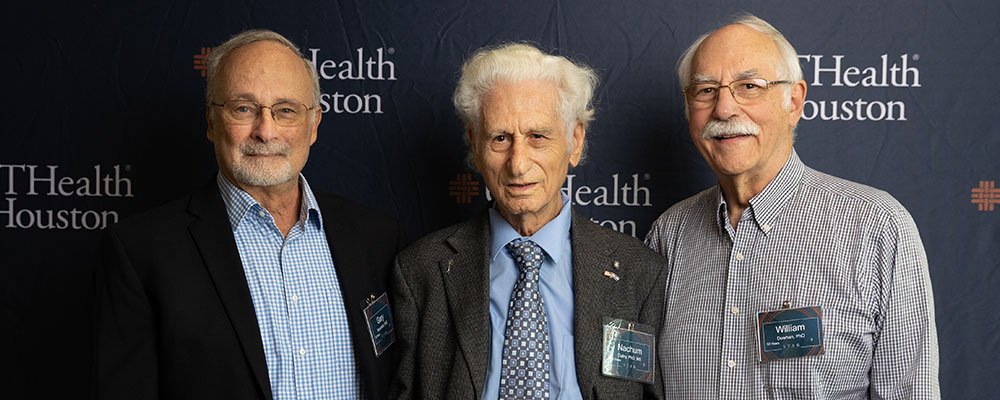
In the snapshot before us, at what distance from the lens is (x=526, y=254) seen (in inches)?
89.6

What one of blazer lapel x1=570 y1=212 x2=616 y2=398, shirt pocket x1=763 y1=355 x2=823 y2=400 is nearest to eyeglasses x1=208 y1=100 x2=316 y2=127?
blazer lapel x1=570 y1=212 x2=616 y2=398

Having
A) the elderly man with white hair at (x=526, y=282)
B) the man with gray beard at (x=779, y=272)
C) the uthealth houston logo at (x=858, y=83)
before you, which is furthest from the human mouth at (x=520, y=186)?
the uthealth houston logo at (x=858, y=83)

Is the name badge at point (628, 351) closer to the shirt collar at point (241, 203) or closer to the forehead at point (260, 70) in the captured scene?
the shirt collar at point (241, 203)

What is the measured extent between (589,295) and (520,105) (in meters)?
0.52

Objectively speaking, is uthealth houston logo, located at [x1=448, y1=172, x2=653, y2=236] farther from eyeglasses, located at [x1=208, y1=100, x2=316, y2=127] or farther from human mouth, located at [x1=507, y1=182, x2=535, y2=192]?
eyeglasses, located at [x1=208, y1=100, x2=316, y2=127]

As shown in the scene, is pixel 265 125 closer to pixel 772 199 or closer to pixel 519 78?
pixel 519 78

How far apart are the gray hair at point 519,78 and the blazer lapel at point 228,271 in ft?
2.31

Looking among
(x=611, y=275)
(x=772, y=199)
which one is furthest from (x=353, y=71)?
(x=772, y=199)

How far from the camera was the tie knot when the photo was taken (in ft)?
7.44

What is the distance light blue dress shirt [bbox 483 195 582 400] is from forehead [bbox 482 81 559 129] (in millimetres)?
276

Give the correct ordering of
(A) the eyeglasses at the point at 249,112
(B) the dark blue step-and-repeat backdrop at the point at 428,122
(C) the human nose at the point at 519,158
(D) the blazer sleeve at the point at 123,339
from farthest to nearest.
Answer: (B) the dark blue step-and-repeat backdrop at the point at 428,122, (A) the eyeglasses at the point at 249,112, (C) the human nose at the point at 519,158, (D) the blazer sleeve at the point at 123,339

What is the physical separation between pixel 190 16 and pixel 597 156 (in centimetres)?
152

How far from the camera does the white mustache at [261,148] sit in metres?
2.29

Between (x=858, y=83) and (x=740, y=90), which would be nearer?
(x=740, y=90)
